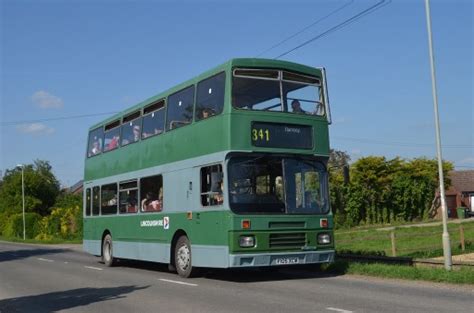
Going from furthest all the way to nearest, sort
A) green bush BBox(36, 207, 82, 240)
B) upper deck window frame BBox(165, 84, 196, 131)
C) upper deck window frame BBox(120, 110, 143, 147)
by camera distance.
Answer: green bush BBox(36, 207, 82, 240) → upper deck window frame BBox(120, 110, 143, 147) → upper deck window frame BBox(165, 84, 196, 131)

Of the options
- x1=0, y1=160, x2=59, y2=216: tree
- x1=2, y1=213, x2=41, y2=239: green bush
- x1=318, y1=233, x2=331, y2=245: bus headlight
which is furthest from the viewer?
x1=0, y1=160, x2=59, y2=216: tree

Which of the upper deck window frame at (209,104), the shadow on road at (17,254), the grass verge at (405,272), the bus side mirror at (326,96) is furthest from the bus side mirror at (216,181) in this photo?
the shadow on road at (17,254)

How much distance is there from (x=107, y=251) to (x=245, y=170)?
8.91m

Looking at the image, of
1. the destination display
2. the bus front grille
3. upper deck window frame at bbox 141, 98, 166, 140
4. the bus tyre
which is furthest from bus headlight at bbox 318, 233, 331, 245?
upper deck window frame at bbox 141, 98, 166, 140

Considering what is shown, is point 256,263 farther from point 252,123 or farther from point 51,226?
point 51,226

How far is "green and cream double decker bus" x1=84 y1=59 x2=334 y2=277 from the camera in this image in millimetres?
12648

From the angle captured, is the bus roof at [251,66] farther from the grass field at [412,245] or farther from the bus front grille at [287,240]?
the grass field at [412,245]

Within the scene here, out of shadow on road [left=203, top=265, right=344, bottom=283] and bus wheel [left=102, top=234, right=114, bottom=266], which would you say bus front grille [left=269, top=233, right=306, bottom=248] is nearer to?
shadow on road [left=203, top=265, right=344, bottom=283]

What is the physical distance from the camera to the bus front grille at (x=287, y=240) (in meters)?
12.8

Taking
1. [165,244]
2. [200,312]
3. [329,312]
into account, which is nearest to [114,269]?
[165,244]

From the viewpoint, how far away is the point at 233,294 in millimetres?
11367

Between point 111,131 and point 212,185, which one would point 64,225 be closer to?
point 111,131

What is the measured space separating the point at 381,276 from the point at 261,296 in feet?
12.7

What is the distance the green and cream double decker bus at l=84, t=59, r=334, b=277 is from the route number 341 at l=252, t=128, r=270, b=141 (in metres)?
0.02
